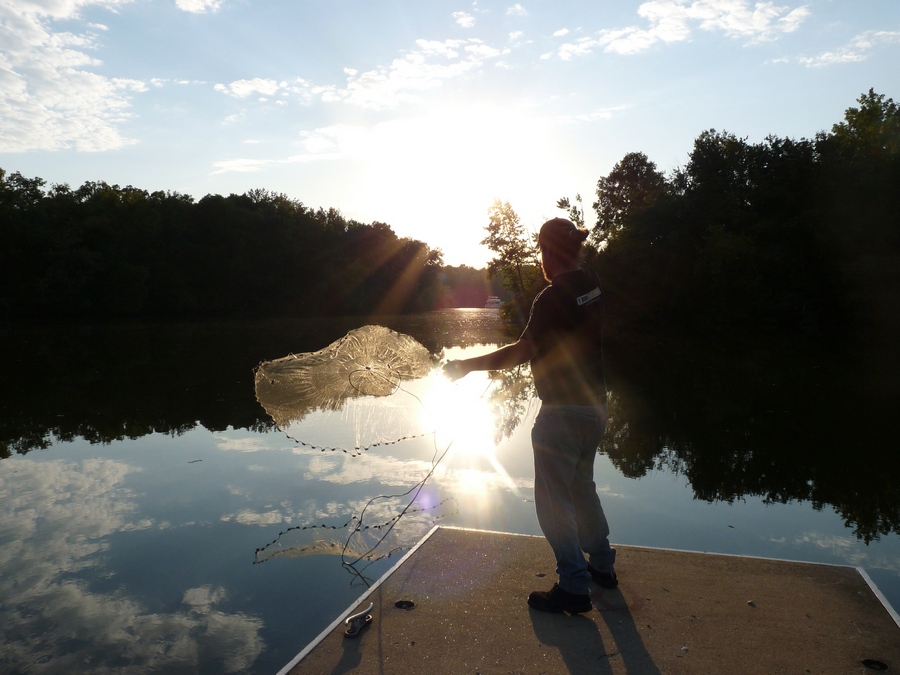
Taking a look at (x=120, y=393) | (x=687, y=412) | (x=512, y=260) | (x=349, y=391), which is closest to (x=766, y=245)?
(x=512, y=260)

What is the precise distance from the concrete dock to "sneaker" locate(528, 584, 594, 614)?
0.05 meters

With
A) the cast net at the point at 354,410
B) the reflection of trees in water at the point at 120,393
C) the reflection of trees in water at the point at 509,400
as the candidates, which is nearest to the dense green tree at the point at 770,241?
the reflection of trees in water at the point at 509,400

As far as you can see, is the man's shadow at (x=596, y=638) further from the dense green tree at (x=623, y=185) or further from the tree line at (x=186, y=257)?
the dense green tree at (x=623, y=185)

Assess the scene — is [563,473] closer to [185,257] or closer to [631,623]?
[631,623]

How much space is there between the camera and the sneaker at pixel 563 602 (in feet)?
13.2

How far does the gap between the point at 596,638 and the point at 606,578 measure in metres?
0.67

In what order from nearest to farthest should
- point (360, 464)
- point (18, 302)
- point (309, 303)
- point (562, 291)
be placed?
point (562, 291) < point (360, 464) < point (18, 302) < point (309, 303)

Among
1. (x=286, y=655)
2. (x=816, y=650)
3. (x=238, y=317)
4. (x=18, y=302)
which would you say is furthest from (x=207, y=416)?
(x=238, y=317)

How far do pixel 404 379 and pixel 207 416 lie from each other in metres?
7.47

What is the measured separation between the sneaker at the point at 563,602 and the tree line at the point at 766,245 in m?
37.7

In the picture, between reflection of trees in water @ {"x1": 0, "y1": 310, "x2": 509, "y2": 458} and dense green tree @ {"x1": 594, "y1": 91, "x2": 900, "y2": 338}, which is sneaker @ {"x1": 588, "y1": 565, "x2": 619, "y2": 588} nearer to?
reflection of trees in water @ {"x1": 0, "y1": 310, "x2": 509, "y2": 458}

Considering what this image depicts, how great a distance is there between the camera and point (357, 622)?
12.6ft

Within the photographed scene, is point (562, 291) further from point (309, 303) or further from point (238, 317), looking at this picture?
point (309, 303)

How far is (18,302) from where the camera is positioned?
53156 mm
